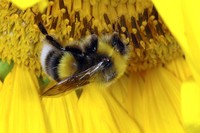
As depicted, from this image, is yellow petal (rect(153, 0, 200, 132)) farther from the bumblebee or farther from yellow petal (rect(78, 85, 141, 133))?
yellow petal (rect(78, 85, 141, 133))

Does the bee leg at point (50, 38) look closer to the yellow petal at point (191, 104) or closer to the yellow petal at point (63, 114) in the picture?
the yellow petal at point (63, 114)

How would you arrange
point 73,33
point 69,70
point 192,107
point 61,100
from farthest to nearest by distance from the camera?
point 61,100, point 73,33, point 69,70, point 192,107

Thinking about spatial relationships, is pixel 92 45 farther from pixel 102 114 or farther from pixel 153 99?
pixel 153 99

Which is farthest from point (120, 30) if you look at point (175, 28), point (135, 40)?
point (175, 28)

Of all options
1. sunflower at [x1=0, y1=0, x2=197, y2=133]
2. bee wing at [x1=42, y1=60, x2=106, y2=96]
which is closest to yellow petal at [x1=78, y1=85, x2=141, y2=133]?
sunflower at [x1=0, y1=0, x2=197, y2=133]

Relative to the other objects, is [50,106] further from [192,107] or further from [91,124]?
[192,107]

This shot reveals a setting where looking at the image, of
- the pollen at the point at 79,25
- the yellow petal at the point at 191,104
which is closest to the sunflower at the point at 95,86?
the pollen at the point at 79,25

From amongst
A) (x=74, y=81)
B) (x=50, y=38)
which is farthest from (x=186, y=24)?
(x=50, y=38)
